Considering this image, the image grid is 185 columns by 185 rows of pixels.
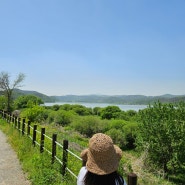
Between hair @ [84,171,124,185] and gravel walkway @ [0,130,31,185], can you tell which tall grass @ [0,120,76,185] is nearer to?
gravel walkway @ [0,130,31,185]

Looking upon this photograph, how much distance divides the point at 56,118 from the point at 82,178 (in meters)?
36.5

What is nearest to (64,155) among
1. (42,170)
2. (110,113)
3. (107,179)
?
(42,170)

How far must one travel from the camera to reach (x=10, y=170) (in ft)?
27.8

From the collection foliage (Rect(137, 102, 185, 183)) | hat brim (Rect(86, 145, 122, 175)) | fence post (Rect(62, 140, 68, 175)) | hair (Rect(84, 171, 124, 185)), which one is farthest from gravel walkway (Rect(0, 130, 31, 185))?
foliage (Rect(137, 102, 185, 183))

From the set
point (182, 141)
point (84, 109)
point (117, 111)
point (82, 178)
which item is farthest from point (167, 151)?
point (84, 109)

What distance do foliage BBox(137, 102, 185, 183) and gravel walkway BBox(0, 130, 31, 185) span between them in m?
12.8

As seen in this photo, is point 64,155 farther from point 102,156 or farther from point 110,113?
point 110,113

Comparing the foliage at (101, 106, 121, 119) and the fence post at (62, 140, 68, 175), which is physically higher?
the fence post at (62, 140, 68, 175)

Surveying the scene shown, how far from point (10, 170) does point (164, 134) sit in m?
15.2

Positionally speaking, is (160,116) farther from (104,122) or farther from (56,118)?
(56,118)

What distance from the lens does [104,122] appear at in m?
37.5

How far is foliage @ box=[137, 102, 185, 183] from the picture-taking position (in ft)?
65.6

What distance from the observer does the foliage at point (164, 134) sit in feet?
65.6

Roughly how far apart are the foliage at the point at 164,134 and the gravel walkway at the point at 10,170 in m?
12.8
